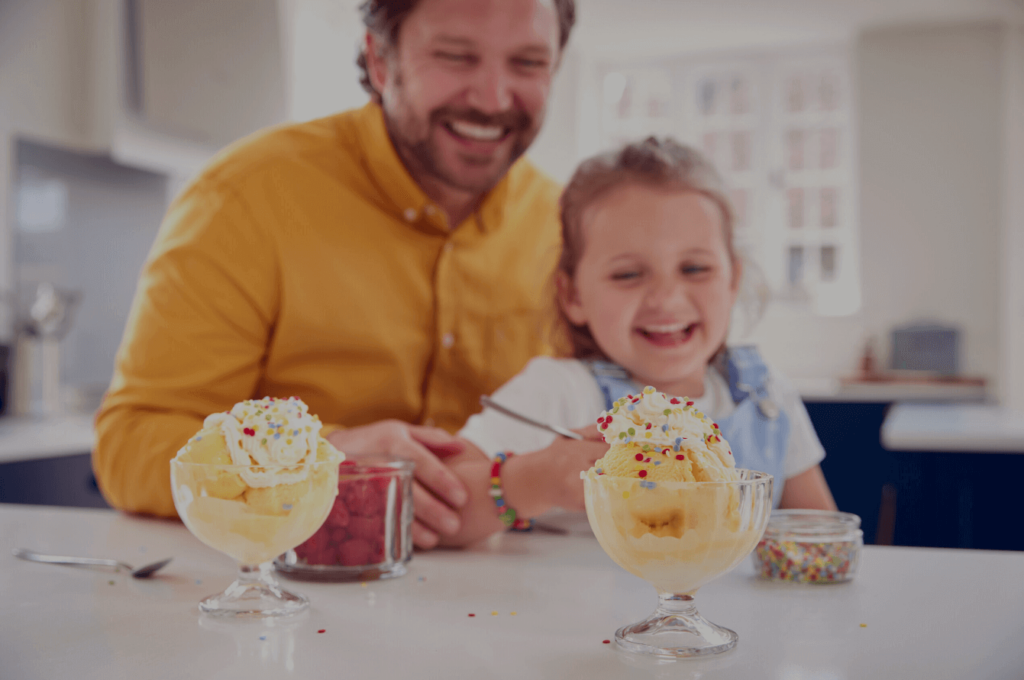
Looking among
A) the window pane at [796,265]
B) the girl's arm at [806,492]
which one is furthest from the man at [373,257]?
the window pane at [796,265]

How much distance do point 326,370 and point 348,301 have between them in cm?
12

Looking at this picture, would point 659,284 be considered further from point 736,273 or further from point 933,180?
point 933,180

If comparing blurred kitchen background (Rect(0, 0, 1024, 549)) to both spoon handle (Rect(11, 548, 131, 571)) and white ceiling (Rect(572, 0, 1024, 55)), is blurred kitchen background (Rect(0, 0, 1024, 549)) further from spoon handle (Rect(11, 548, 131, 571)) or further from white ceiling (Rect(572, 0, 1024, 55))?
spoon handle (Rect(11, 548, 131, 571))

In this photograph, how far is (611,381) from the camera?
4.35 feet

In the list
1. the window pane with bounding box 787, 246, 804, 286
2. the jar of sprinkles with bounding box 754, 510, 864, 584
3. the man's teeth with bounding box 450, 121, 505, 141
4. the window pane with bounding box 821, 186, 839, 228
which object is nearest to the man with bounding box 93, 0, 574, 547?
the man's teeth with bounding box 450, 121, 505, 141

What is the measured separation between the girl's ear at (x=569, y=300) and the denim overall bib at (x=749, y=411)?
0.26ft

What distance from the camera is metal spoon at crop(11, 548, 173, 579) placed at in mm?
874

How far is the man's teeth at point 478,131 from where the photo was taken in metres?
1.45

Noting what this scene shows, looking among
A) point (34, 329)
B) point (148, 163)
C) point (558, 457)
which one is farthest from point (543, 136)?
point (558, 457)

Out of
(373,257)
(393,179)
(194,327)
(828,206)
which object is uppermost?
(828,206)

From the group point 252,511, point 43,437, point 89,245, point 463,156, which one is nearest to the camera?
point 252,511

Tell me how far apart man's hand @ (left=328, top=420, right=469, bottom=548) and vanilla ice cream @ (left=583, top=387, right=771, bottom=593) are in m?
0.35

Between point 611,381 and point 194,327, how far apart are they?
0.62m

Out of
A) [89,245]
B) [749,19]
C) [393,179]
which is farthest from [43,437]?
[749,19]
